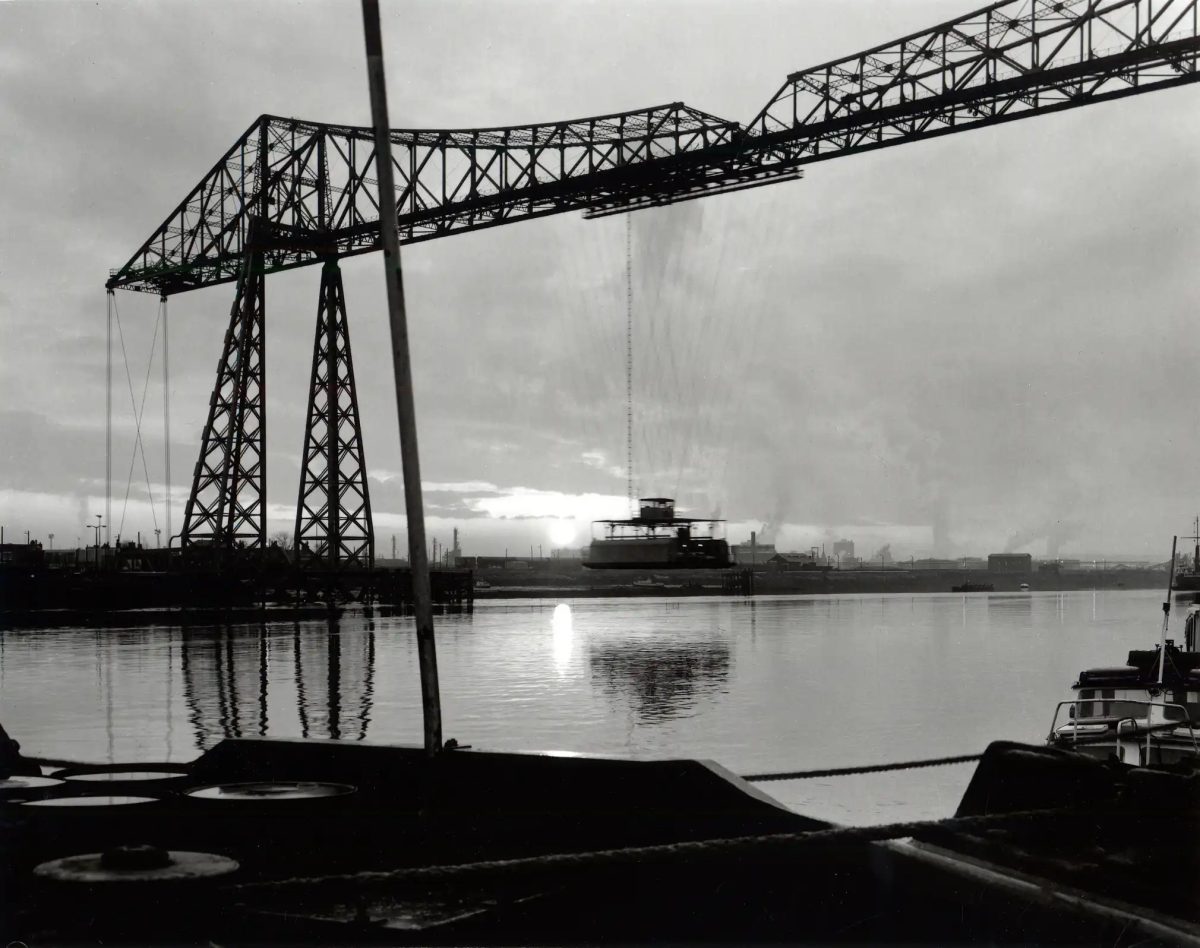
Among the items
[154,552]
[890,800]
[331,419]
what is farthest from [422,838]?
[154,552]

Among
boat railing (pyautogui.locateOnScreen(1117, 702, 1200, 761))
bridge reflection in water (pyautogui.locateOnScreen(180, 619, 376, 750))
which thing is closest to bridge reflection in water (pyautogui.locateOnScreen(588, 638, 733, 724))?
bridge reflection in water (pyautogui.locateOnScreen(180, 619, 376, 750))

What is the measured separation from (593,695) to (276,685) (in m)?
10.9

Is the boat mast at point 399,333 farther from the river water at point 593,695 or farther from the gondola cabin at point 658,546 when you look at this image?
the gondola cabin at point 658,546

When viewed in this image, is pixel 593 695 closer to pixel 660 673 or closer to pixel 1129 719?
pixel 660 673

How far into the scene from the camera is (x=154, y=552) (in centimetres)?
9419

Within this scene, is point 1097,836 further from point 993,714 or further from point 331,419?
point 331,419

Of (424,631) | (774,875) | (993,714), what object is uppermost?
(424,631)

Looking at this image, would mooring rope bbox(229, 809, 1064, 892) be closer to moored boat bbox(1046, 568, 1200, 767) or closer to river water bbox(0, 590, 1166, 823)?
moored boat bbox(1046, 568, 1200, 767)

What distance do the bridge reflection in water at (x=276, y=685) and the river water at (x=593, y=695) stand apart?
4.6 inches

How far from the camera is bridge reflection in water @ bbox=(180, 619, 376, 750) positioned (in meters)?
33.5

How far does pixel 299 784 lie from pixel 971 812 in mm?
5203

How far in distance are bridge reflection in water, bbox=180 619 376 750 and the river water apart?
0.12 metres

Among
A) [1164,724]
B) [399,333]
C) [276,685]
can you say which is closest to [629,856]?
[399,333]

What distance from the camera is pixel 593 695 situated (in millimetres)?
44812
